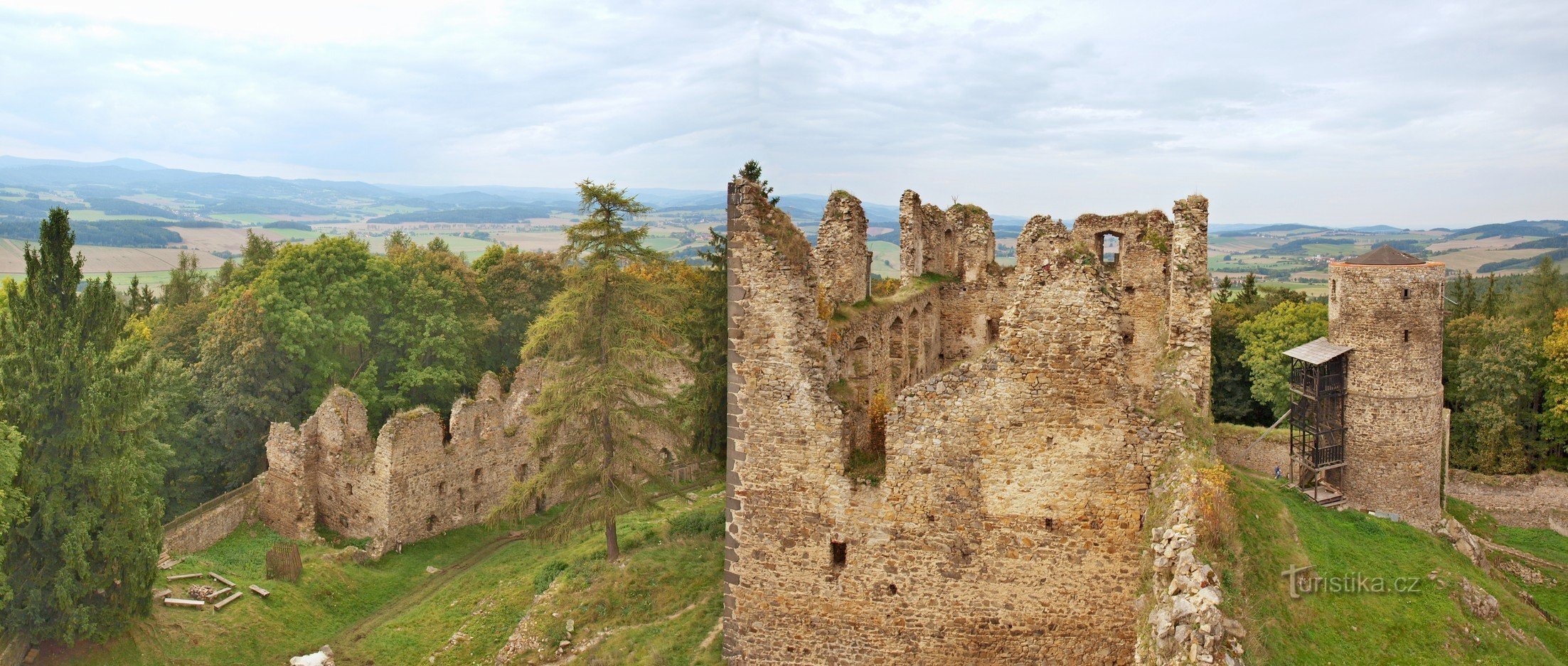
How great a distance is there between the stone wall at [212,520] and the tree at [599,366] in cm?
892

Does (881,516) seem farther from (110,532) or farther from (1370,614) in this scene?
(110,532)

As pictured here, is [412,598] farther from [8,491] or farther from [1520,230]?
[1520,230]

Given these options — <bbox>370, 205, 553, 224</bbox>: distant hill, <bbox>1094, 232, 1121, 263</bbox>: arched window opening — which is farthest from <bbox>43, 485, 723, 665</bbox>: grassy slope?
<bbox>370, 205, 553, 224</bbox>: distant hill

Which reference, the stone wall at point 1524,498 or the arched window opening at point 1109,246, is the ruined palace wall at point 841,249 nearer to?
the arched window opening at point 1109,246

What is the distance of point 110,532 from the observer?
17.4 meters

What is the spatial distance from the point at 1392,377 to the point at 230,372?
1520 inches

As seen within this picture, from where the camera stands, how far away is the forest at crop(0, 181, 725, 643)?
55.2ft

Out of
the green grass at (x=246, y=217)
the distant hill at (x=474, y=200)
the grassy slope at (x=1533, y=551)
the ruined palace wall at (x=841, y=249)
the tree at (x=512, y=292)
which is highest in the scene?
the distant hill at (x=474, y=200)

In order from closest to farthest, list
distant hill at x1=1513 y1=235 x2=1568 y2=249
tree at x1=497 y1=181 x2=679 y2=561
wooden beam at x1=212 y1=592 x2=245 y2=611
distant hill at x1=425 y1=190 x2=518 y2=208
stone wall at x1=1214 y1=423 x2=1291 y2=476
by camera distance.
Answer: wooden beam at x1=212 y1=592 x2=245 y2=611 → tree at x1=497 y1=181 x2=679 y2=561 → stone wall at x1=1214 y1=423 x2=1291 y2=476 → distant hill at x1=1513 y1=235 x2=1568 y2=249 → distant hill at x1=425 y1=190 x2=518 y2=208

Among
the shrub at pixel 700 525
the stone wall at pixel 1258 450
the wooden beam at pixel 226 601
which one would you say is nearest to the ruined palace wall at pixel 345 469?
the wooden beam at pixel 226 601

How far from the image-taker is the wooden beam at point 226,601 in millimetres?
19906

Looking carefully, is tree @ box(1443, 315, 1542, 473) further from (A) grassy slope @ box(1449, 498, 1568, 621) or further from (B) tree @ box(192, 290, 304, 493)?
(B) tree @ box(192, 290, 304, 493)

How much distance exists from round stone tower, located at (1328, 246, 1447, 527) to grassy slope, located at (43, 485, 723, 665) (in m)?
21.2

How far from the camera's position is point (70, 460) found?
56.6 feet
